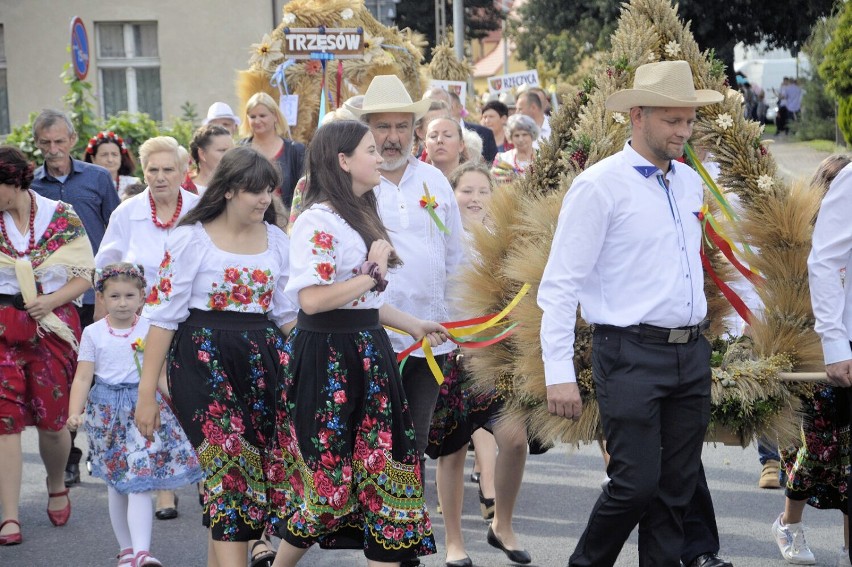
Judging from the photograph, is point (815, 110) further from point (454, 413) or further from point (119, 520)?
point (119, 520)

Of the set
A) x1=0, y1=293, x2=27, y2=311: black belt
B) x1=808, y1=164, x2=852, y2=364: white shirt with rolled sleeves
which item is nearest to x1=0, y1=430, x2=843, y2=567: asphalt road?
x1=0, y1=293, x2=27, y2=311: black belt

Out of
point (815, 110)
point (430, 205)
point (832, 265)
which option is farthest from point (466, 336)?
point (815, 110)

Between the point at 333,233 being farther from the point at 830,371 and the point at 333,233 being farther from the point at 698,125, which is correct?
the point at 830,371

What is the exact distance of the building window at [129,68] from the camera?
71.0 ft

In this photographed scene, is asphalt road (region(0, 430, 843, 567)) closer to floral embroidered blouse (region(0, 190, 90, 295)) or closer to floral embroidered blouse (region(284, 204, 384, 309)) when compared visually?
floral embroidered blouse (region(0, 190, 90, 295))

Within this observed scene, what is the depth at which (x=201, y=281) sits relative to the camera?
5.01 m

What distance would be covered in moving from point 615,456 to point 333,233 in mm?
1302

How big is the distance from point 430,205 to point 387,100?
49cm

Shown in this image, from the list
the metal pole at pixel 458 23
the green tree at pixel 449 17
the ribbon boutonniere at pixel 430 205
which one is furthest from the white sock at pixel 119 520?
the green tree at pixel 449 17

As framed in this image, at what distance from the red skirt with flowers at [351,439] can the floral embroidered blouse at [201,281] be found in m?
0.39

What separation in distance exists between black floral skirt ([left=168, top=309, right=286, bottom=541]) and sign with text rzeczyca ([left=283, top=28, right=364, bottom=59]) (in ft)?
18.2

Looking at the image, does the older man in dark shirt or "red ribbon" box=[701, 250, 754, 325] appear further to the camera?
the older man in dark shirt

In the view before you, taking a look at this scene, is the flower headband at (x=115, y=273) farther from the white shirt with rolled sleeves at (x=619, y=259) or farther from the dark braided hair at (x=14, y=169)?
the white shirt with rolled sleeves at (x=619, y=259)

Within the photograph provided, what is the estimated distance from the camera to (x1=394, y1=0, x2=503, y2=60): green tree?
40.0 metres
